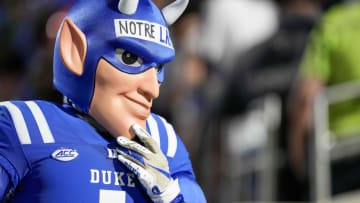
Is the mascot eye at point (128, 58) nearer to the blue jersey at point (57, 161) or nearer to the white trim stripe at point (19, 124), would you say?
the blue jersey at point (57, 161)

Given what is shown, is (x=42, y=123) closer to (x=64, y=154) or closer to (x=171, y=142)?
(x=64, y=154)

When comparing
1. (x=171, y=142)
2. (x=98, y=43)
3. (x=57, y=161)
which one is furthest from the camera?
(x=171, y=142)

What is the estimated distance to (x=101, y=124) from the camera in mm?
3354

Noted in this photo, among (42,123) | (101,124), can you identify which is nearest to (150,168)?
(101,124)

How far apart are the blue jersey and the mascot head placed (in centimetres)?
9

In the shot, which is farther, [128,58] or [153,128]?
[153,128]

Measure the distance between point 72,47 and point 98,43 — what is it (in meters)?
0.08

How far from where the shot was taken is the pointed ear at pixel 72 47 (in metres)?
3.35

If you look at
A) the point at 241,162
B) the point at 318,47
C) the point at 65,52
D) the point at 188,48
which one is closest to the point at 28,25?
the point at 188,48

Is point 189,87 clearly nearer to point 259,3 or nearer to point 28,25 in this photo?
point 259,3

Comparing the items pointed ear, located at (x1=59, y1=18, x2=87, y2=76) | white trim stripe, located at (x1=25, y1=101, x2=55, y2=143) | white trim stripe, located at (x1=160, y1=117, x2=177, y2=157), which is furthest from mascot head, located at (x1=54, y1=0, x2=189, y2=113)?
white trim stripe, located at (x1=160, y1=117, x2=177, y2=157)

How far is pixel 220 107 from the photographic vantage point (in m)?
7.05

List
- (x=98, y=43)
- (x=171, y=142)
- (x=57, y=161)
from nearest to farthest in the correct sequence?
(x=57, y=161) < (x=98, y=43) < (x=171, y=142)

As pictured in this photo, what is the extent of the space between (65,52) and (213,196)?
12.8 ft
